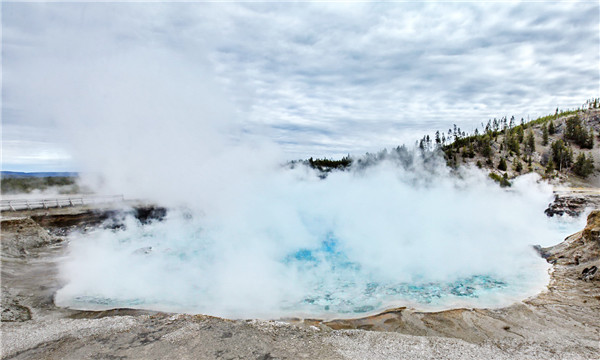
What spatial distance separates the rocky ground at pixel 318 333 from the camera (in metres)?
5.33

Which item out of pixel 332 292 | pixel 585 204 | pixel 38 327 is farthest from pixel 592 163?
pixel 38 327

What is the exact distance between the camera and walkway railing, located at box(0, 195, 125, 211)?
18061mm

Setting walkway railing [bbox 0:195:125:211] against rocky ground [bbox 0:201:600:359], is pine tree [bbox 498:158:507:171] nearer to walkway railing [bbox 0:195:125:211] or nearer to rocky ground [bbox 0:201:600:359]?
rocky ground [bbox 0:201:600:359]

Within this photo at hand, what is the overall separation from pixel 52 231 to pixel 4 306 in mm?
11424

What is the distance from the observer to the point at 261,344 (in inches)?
220

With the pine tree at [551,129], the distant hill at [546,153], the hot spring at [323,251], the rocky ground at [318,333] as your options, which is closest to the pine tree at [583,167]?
the distant hill at [546,153]

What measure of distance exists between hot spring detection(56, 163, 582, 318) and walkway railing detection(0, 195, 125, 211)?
353 centimetres

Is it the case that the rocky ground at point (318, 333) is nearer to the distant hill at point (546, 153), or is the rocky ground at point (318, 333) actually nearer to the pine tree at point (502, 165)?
the distant hill at point (546, 153)

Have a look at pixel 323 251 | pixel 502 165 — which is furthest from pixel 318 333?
pixel 502 165

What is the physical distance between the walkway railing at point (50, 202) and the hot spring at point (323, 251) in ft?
11.6

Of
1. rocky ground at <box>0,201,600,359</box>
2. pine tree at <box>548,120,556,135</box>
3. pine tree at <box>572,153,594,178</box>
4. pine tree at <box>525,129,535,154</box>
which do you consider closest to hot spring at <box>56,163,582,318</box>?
rocky ground at <box>0,201,600,359</box>

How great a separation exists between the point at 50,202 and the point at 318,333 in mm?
21314

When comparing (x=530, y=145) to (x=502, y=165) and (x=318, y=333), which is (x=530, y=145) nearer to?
(x=502, y=165)

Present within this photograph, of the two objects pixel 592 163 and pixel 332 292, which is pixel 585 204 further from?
pixel 592 163
